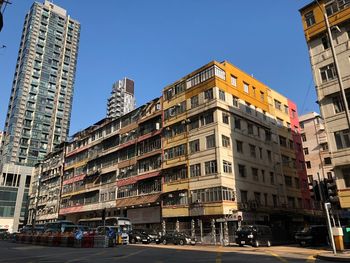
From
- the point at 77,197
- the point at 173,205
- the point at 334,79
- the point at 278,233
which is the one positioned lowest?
the point at 278,233

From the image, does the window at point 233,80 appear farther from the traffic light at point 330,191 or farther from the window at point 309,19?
the traffic light at point 330,191

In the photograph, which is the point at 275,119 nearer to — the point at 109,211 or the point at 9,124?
the point at 109,211

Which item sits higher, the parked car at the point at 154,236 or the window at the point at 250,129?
the window at the point at 250,129

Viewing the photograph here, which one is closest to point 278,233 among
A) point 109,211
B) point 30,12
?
point 109,211

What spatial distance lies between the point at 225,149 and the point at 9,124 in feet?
269

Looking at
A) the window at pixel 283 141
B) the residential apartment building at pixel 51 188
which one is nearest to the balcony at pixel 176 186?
the window at pixel 283 141

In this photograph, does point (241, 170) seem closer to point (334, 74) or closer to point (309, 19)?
point (334, 74)

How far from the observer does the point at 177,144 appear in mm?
45125

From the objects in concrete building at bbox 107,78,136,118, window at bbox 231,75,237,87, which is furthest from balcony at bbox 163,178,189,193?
concrete building at bbox 107,78,136,118

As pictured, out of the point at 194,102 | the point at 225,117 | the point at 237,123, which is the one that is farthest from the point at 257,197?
the point at 194,102

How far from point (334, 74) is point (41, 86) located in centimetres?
9494

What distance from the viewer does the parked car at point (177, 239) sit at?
34.8m

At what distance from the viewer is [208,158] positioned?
4012cm

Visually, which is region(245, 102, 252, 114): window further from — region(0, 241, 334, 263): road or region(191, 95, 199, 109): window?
region(0, 241, 334, 263): road
